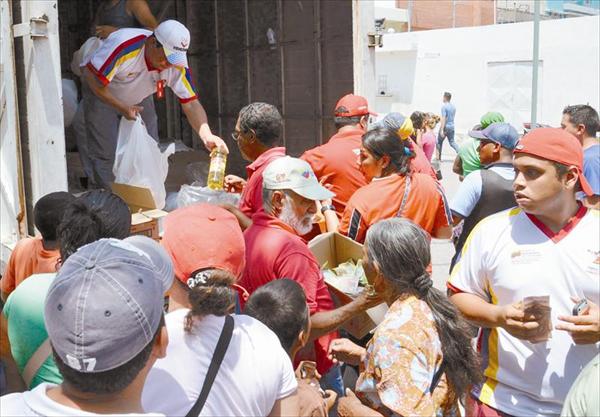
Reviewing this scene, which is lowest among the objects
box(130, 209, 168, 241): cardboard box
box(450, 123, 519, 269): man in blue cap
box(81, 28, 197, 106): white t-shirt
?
box(130, 209, 168, 241): cardboard box

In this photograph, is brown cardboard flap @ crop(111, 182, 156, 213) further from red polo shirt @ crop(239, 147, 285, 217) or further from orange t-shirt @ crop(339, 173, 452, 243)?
orange t-shirt @ crop(339, 173, 452, 243)

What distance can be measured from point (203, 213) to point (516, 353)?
4.19 ft

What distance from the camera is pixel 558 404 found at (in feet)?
7.86

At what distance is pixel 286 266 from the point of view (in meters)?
2.77

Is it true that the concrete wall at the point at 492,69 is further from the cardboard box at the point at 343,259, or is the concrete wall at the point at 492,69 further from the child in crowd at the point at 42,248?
the child in crowd at the point at 42,248

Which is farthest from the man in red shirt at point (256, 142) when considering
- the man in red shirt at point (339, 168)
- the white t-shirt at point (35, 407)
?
the white t-shirt at point (35, 407)

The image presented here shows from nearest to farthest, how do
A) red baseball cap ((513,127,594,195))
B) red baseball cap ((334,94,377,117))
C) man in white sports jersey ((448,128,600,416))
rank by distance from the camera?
man in white sports jersey ((448,128,600,416))
red baseball cap ((513,127,594,195))
red baseball cap ((334,94,377,117))

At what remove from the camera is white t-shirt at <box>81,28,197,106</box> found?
5.00 meters

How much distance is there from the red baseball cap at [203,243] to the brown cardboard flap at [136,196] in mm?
2538

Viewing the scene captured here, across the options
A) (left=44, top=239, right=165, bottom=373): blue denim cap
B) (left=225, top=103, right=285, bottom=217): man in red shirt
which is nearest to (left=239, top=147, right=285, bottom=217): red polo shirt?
(left=225, top=103, right=285, bottom=217): man in red shirt

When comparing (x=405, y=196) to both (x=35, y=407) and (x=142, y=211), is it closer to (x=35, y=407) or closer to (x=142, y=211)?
(x=142, y=211)

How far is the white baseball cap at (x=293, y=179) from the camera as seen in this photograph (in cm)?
309

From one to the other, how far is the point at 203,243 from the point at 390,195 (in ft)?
5.32

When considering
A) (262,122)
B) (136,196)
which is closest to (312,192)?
(262,122)
